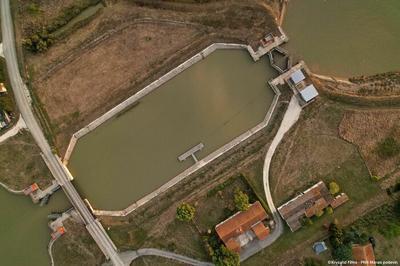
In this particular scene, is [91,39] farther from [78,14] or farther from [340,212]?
[340,212]

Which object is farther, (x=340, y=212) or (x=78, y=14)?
(x=78, y=14)

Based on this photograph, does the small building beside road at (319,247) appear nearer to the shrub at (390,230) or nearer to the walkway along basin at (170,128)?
the shrub at (390,230)

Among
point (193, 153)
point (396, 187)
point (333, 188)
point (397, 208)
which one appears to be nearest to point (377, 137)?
point (396, 187)

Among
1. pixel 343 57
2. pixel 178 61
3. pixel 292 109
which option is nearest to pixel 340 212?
pixel 292 109

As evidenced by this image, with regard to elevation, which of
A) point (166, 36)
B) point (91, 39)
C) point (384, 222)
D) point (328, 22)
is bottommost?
point (384, 222)

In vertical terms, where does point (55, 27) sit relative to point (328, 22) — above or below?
above

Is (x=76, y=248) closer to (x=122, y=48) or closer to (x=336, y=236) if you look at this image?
(x=122, y=48)
